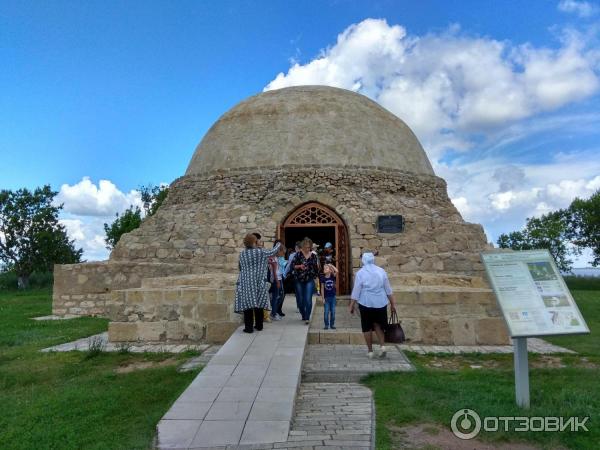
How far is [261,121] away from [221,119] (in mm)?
1925

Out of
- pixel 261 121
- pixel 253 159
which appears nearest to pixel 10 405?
pixel 253 159

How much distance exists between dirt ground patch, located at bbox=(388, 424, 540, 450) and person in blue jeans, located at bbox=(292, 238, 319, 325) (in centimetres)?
372

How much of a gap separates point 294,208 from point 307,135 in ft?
8.19

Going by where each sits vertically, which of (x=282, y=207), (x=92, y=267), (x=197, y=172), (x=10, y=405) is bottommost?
(x=10, y=405)

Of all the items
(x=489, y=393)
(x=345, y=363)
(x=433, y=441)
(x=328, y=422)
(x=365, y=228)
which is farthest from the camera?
(x=365, y=228)

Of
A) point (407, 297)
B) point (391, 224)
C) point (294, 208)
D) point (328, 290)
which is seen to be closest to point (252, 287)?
point (328, 290)

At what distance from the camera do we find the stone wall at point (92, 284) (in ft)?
40.8

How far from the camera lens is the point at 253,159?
13484mm

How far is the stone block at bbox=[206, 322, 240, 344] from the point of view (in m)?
7.73

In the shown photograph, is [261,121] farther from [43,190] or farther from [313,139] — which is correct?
[43,190]

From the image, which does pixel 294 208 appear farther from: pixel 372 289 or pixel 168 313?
pixel 372 289

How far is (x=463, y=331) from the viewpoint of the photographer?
760 cm

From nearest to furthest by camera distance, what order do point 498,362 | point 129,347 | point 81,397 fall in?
1. point 81,397
2. point 498,362
3. point 129,347

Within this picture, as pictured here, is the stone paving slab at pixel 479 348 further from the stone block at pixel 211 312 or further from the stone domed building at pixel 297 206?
the stone block at pixel 211 312
